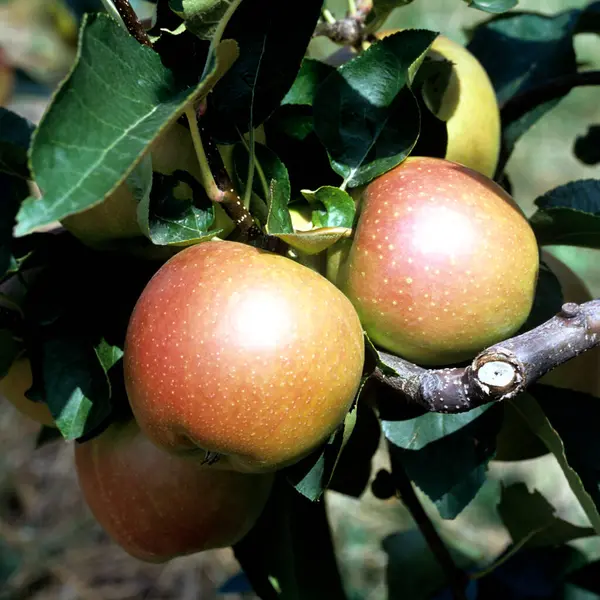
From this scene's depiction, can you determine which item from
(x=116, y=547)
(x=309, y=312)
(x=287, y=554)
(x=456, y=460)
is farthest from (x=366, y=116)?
(x=116, y=547)

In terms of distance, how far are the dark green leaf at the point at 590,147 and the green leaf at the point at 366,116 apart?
49 centimetres

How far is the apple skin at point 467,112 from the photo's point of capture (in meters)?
0.64

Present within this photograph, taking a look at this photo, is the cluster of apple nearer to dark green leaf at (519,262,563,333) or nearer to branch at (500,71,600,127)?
dark green leaf at (519,262,563,333)

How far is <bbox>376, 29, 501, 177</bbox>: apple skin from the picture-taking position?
64 cm

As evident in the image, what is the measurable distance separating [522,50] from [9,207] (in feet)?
1.74

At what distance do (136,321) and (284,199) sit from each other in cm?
12

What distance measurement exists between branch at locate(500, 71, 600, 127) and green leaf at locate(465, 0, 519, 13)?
174mm

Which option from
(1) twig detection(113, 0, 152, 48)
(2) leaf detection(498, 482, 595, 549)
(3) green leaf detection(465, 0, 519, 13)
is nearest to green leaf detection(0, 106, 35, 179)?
(1) twig detection(113, 0, 152, 48)

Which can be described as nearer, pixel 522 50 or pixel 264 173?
pixel 264 173

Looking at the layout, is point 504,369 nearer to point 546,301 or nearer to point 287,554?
point 546,301

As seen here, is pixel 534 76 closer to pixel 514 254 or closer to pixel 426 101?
pixel 426 101

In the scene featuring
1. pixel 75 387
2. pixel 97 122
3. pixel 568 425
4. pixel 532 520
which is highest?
pixel 97 122

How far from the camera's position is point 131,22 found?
Answer: 479 mm

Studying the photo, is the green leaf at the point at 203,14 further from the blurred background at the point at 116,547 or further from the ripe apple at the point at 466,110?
the blurred background at the point at 116,547
